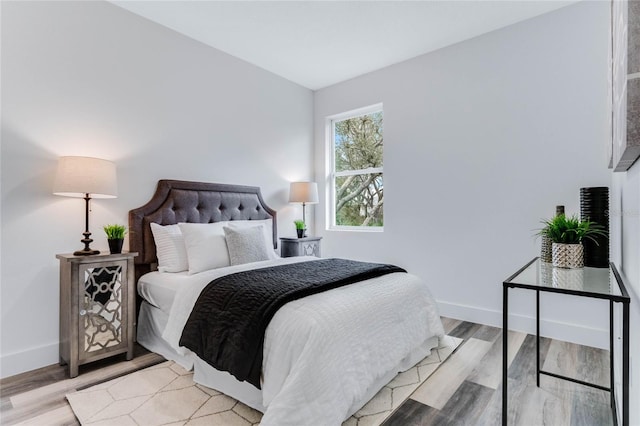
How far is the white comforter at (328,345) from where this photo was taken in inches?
57.3

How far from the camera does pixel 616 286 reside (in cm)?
124

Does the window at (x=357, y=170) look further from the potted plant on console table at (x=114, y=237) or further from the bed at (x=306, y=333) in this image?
the potted plant on console table at (x=114, y=237)

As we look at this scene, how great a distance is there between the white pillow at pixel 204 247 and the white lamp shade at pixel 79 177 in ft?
2.29

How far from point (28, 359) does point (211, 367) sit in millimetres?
1403

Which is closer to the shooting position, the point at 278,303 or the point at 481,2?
the point at 278,303

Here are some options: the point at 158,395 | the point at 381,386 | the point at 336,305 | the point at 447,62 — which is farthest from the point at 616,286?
the point at 447,62

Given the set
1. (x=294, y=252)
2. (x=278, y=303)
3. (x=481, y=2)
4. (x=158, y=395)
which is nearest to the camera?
(x=278, y=303)

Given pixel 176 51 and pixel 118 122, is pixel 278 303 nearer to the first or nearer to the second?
pixel 118 122

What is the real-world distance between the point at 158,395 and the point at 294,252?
208cm

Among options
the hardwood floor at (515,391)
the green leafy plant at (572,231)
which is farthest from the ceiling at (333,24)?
the hardwood floor at (515,391)

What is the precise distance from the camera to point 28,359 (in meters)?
2.27

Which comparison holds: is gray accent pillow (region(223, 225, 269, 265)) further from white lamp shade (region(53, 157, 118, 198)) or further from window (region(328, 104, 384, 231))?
window (region(328, 104, 384, 231))

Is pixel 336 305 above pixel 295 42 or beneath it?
beneath

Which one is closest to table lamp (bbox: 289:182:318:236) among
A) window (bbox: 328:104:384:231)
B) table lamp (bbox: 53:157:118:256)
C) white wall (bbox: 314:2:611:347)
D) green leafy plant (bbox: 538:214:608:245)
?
window (bbox: 328:104:384:231)
